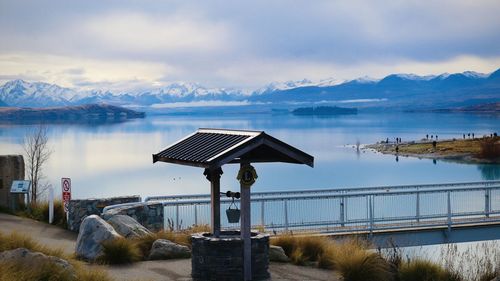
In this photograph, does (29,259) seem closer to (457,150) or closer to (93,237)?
(93,237)

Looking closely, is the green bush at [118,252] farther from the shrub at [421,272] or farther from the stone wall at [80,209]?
the stone wall at [80,209]

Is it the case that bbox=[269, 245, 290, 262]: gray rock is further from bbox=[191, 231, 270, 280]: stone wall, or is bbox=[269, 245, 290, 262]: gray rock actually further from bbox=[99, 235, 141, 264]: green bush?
bbox=[99, 235, 141, 264]: green bush

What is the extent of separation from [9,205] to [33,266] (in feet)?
41.0

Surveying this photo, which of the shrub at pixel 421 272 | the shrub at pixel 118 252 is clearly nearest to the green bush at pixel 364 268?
the shrub at pixel 421 272

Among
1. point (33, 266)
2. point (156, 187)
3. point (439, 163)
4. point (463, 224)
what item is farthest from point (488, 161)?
point (33, 266)

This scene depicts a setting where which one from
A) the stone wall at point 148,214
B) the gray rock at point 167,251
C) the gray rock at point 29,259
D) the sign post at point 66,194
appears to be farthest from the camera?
the sign post at point 66,194

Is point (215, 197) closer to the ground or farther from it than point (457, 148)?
closer to the ground

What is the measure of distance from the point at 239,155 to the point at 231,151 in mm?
193

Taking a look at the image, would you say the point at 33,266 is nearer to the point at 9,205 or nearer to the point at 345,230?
the point at 345,230

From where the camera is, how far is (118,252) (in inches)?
615

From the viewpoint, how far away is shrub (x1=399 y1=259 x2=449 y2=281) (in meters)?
14.5

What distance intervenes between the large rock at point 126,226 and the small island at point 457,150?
72.9 m

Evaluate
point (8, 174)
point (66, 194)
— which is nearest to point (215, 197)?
point (66, 194)

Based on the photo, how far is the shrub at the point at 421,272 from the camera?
14.5 m
